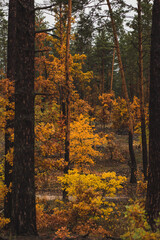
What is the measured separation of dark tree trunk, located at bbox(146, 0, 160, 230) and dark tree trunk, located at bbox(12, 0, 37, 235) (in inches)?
115

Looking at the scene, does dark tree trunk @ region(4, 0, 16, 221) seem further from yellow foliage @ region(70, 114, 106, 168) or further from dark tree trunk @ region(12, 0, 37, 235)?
yellow foliage @ region(70, 114, 106, 168)

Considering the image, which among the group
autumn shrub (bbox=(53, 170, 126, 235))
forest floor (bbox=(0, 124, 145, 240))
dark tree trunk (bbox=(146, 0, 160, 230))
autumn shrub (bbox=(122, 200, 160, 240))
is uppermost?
dark tree trunk (bbox=(146, 0, 160, 230))

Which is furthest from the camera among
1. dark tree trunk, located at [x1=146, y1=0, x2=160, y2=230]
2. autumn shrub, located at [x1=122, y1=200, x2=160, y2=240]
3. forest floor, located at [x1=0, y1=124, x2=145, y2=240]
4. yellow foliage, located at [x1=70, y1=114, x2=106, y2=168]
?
yellow foliage, located at [x1=70, y1=114, x2=106, y2=168]

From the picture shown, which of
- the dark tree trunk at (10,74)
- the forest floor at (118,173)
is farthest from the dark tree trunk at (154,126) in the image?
the dark tree trunk at (10,74)

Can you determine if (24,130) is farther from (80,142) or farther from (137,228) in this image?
(80,142)

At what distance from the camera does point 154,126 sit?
206 inches

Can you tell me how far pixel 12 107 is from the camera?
287 inches

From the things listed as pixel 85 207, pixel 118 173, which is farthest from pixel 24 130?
pixel 118 173

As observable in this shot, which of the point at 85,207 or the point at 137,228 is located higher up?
the point at 137,228

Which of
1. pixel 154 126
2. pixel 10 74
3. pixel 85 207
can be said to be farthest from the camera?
pixel 10 74

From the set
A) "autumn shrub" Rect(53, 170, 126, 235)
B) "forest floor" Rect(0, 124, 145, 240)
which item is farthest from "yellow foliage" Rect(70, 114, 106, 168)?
"autumn shrub" Rect(53, 170, 126, 235)

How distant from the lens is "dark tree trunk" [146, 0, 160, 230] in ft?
16.5

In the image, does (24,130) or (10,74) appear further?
(10,74)

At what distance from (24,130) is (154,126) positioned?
10.7 feet
